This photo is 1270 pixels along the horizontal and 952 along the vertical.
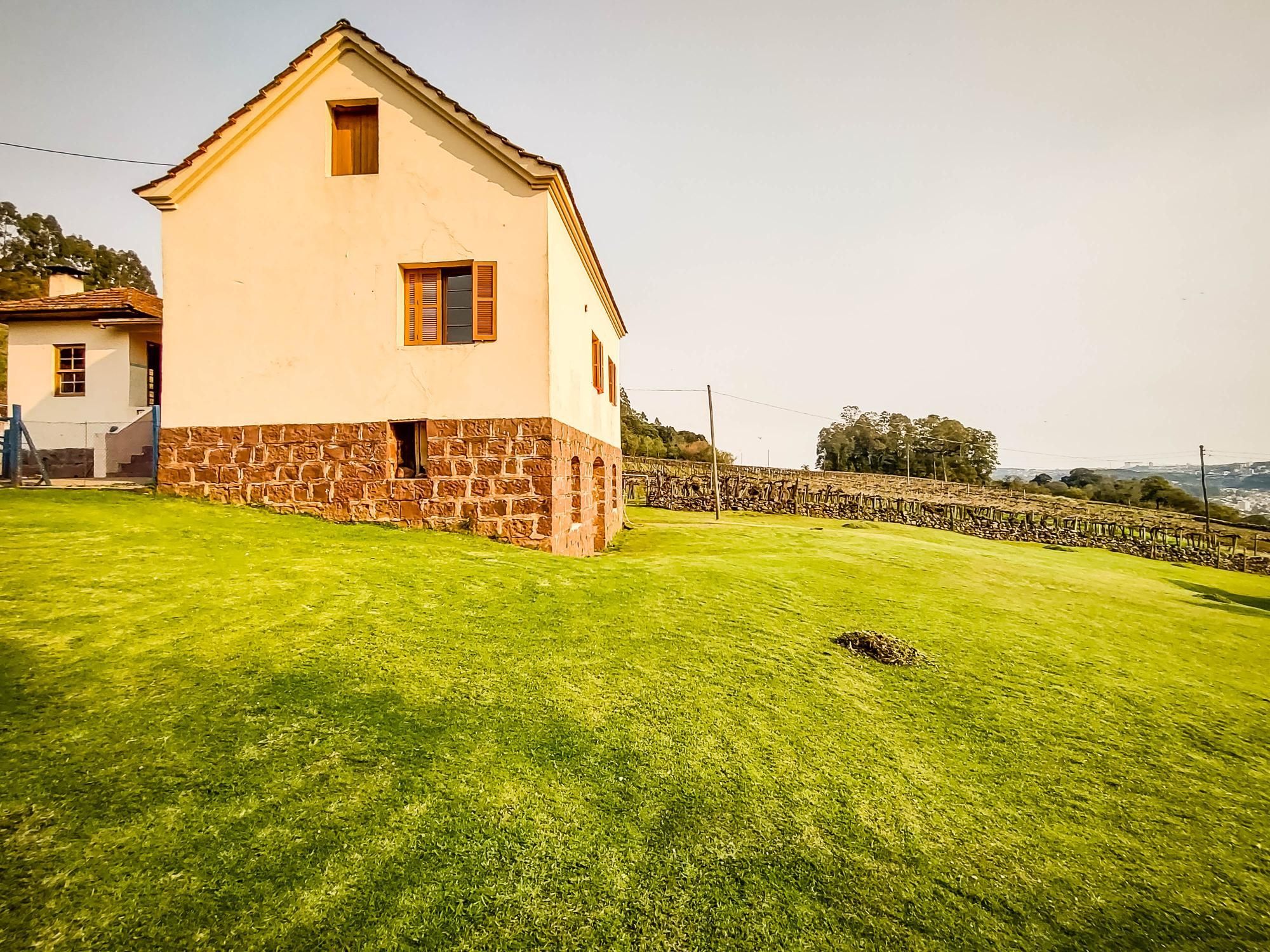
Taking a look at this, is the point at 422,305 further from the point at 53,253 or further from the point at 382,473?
the point at 53,253

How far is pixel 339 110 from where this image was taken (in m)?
11.9

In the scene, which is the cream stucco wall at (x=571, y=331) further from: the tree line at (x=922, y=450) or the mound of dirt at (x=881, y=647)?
the tree line at (x=922, y=450)

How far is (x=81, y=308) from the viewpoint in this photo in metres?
15.6

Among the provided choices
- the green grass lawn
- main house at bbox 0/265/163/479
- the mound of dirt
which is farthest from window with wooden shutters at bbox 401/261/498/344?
main house at bbox 0/265/163/479

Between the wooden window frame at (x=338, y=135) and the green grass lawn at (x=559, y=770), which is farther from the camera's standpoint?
the wooden window frame at (x=338, y=135)

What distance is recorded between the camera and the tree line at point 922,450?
279 ft

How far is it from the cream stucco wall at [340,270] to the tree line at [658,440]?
147 ft

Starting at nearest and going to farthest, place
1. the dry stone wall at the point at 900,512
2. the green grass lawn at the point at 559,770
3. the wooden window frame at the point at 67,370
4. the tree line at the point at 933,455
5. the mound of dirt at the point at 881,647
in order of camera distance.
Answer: the green grass lawn at the point at 559,770 → the mound of dirt at the point at 881,647 → the wooden window frame at the point at 67,370 → the dry stone wall at the point at 900,512 → the tree line at the point at 933,455

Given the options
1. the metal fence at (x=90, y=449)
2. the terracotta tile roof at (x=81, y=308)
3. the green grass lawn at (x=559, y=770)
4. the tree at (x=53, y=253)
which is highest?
the tree at (x=53, y=253)

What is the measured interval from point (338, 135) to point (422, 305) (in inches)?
163

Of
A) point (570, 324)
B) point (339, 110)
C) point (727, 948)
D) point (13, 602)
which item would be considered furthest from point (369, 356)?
point (727, 948)

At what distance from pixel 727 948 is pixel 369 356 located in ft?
37.2

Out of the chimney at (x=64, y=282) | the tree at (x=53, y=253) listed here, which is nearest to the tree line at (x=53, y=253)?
the tree at (x=53, y=253)

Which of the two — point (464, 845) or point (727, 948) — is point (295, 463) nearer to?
point (464, 845)
